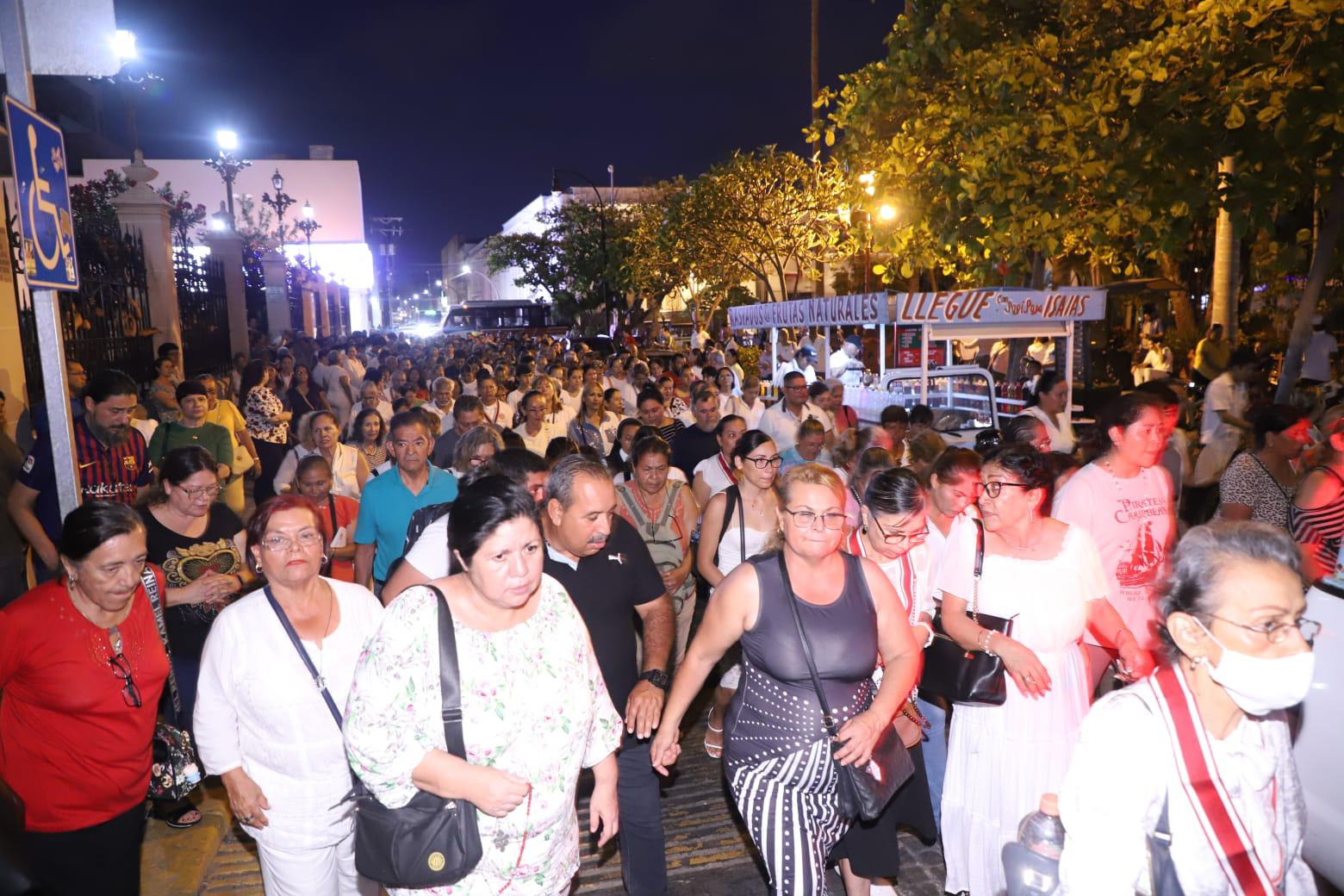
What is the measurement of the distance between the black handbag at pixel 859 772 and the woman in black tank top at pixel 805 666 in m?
0.02

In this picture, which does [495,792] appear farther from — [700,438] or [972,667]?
[700,438]

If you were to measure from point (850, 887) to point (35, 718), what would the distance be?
317cm

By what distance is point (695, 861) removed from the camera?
16.2 ft

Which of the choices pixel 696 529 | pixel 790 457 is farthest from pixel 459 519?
pixel 790 457

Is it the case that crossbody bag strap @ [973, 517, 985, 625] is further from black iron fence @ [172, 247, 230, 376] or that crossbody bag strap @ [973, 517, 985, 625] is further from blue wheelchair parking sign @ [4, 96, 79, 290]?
black iron fence @ [172, 247, 230, 376]

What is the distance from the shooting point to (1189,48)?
33.1 feet

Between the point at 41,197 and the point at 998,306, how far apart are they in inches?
434

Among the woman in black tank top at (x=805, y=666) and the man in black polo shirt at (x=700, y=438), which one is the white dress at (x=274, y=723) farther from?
the man in black polo shirt at (x=700, y=438)

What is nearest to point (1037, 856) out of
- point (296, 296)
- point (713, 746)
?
point (713, 746)

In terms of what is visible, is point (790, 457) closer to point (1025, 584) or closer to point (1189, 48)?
point (1025, 584)

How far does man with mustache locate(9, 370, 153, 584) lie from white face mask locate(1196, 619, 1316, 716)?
580 centimetres

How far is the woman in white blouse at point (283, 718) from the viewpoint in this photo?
348 centimetres

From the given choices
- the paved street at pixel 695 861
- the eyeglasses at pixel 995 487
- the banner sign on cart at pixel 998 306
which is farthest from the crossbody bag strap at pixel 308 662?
the banner sign on cart at pixel 998 306

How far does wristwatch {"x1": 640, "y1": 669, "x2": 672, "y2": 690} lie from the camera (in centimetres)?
416
